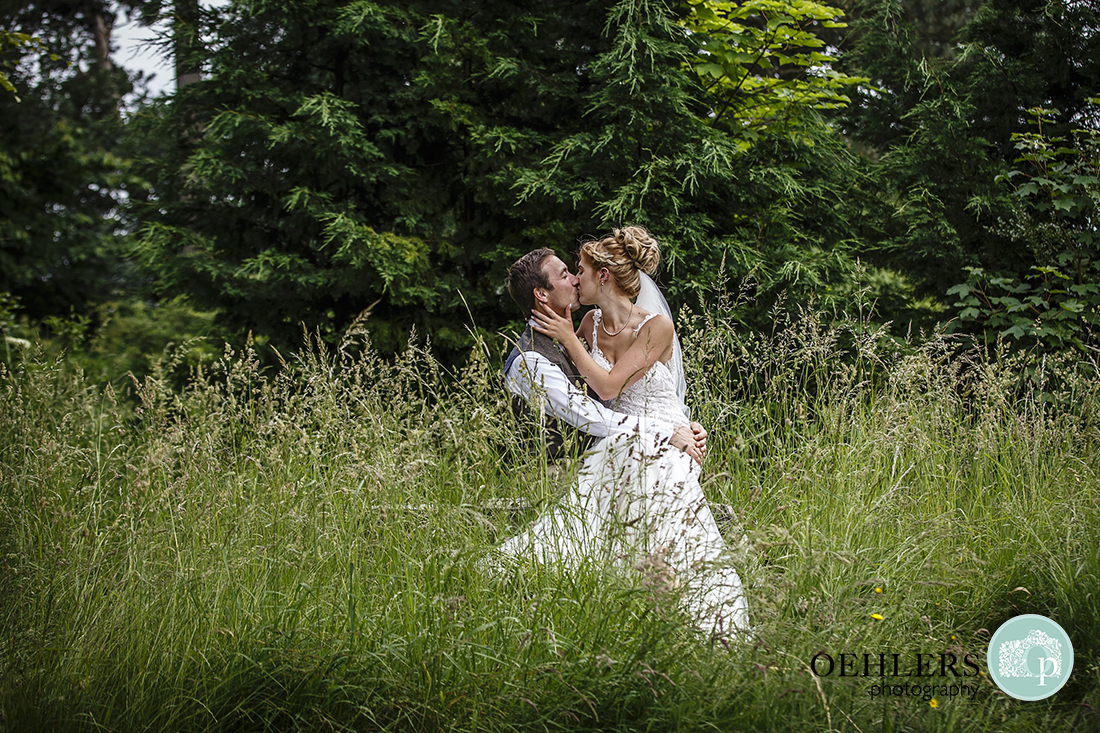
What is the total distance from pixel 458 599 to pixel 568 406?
4.21ft

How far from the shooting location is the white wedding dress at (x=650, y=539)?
218 centimetres

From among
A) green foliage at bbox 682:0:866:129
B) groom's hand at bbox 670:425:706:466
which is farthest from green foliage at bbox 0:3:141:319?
groom's hand at bbox 670:425:706:466

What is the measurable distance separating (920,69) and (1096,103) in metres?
1.15

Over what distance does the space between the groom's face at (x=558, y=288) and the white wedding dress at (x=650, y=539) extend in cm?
Result: 68

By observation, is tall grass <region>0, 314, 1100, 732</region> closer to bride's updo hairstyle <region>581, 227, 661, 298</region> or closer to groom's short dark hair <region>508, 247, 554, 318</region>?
groom's short dark hair <region>508, 247, 554, 318</region>

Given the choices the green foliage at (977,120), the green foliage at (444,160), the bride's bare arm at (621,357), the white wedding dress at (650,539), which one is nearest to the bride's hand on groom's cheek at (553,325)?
the bride's bare arm at (621,357)

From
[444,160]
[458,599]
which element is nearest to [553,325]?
[458,599]

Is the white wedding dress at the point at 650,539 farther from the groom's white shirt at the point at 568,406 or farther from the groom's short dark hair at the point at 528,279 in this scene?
the groom's short dark hair at the point at 528,279

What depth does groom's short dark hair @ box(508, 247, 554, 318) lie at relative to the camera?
3.65 m

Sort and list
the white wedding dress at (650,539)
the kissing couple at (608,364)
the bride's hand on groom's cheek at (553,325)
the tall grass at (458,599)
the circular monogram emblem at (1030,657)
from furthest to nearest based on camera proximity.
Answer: the bride's hand on groom's cheek at (553,325), the kissing couple at (608,364), the circular monogram emblem at (1030,657), the white wedding dress at (650,539), the tall grass at (458,599)

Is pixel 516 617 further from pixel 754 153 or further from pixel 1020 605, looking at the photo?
pixel 754 153

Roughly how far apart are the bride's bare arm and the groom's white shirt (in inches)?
4.1

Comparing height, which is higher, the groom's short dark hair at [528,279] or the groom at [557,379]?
the groom's short dark hair at [528,279]

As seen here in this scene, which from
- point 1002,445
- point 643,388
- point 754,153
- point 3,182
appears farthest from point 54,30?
point 1002,445
